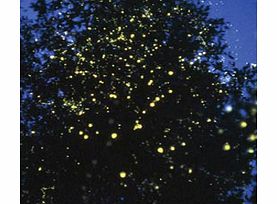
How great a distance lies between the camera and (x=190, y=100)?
3910 millimetres

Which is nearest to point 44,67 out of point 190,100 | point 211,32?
point 190,100

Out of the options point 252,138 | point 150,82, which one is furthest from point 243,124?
point 150,82

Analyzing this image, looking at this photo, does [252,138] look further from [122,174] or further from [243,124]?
[122,174]

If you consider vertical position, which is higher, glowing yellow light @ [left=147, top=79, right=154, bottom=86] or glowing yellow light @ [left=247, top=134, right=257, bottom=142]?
glowing yellow light @ [left=147, top=79, right=154, bottom=86]

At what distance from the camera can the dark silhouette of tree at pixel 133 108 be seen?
147 inches

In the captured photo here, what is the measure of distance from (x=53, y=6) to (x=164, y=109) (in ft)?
6.32

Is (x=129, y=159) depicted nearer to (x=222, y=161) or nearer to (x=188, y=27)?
(x=222, y=161)

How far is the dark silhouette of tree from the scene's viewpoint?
3.72 m

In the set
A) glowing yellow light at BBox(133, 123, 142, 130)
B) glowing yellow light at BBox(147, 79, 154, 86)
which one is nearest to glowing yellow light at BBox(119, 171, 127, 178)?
glowing yellow light at BBox(133, 123, 142, 130)

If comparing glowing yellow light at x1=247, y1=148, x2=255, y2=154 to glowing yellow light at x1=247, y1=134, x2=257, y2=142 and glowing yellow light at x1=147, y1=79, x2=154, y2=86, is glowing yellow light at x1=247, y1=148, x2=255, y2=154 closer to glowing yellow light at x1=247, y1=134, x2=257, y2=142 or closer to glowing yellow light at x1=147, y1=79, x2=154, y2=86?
glowing yellow light at x1=247, y1=134, x2=257, y2=142

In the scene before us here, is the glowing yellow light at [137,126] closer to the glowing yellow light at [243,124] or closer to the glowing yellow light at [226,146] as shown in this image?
the glowing yellow light at [226,146]

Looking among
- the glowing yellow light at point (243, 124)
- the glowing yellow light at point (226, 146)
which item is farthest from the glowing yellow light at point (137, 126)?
the glowing yellow light at point (243, 124)
